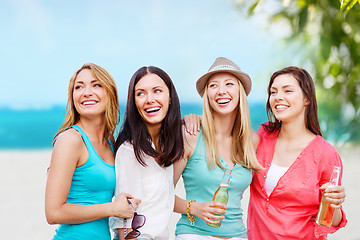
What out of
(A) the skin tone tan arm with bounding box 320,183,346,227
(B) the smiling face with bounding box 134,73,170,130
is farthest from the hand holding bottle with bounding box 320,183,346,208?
(B) the smiling face with bounding box 134,73,170,130

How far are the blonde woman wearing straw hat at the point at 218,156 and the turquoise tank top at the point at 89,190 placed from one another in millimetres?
529

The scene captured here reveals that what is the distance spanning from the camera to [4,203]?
28.7 ft

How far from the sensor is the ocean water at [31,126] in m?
19.6

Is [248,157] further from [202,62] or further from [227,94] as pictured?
[202,62]

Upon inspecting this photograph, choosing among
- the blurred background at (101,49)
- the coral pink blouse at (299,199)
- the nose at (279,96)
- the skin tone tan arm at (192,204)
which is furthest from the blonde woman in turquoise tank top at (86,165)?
the blurred background at (101,49)

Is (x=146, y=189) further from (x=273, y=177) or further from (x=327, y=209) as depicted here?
(x=327, y=209)

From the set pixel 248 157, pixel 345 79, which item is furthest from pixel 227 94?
pixel 345 79

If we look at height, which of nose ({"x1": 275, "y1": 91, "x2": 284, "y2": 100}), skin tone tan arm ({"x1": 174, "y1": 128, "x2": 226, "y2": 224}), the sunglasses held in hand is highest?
nose ({"x1": 275, "y1": 91, "x2": 284, "y2": 100})

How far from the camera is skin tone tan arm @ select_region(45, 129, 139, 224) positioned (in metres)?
2.21

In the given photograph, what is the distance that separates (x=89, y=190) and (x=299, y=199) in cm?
125

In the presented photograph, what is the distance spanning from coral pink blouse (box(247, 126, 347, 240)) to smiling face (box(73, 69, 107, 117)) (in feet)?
3.70

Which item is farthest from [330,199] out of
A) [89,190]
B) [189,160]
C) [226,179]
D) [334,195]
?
[89,190]

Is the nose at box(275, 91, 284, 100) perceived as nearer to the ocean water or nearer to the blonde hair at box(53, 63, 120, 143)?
the blonde hair at box(53, 63, 120, 143)

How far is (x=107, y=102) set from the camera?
8.20ft
